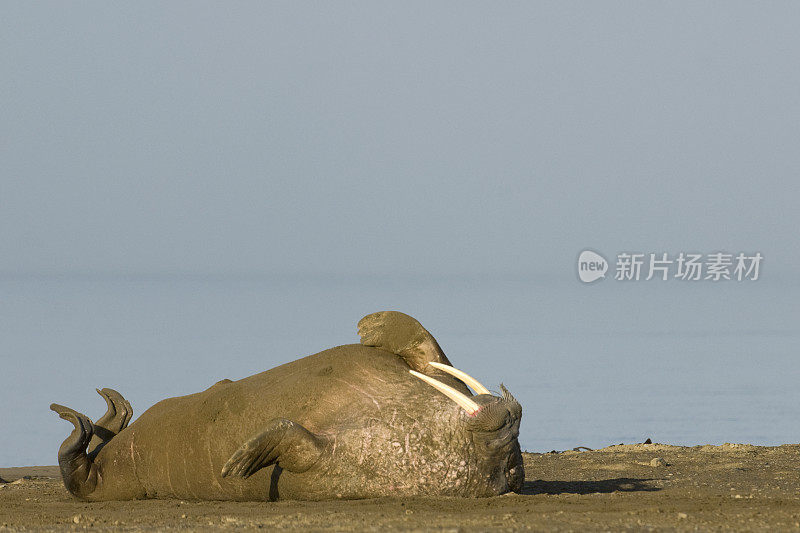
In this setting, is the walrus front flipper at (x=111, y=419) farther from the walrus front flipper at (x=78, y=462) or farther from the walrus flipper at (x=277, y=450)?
the walrus flipper at (x=277, y=450)

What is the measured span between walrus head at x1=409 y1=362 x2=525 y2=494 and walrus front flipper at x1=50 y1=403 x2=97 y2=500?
3130 mm

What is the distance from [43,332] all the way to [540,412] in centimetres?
2125

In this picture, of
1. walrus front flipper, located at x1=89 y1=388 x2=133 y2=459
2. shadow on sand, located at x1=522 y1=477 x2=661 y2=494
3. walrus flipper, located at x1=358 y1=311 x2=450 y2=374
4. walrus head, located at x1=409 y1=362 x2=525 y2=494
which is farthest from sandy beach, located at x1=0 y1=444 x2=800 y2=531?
walrus flipper, located at x1=358 y1=311 x2=450 y2=374

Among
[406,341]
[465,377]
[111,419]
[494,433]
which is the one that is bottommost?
[494,433]

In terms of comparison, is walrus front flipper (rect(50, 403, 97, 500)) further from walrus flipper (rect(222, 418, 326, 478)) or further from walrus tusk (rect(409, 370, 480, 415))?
walrus tusk (rect(409, 370, 480, 415))

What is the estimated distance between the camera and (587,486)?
1019 centimetres

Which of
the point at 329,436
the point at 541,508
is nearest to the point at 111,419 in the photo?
the point at 329,436

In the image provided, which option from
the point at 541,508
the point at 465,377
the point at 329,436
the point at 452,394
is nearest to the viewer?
the point at 541,508

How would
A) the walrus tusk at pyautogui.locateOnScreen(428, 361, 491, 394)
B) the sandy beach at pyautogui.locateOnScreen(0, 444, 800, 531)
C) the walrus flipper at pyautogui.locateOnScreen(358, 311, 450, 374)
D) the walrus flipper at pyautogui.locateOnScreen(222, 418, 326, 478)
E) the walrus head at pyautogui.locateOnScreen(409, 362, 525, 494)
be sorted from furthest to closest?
the walrus flipper at pyautogui.locateOnScreen(358, 311, 450, 374) < the walrus tusk at pyautogui.locateOnScreen(428, 361, 491, 394) < the walrus head at pyautogui.locateOnScreen(409, 362, 525, 494) < the walrus flipper at pyautogui.locateOnScreen(222, 418, 326, 478) < the sandy beach at pyautogui.locateOnScreen(0, 444, 800, 531)

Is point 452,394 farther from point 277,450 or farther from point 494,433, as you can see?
point 277,450

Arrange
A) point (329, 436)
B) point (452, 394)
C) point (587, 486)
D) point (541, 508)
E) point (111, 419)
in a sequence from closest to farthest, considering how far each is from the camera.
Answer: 1. point (541, 508)
2. point (329, 436)
3. point (452, 394)
4. point (587, 486)
5. point (111, 419)

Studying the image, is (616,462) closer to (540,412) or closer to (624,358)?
(540,412)

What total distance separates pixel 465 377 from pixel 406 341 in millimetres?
641

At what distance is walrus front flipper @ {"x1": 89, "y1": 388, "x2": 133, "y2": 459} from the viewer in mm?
10219
